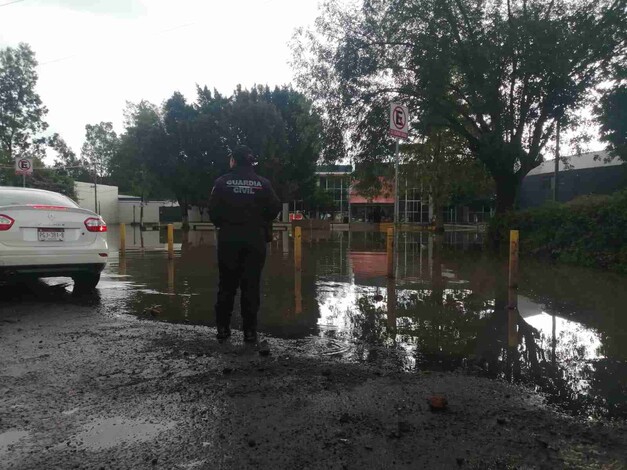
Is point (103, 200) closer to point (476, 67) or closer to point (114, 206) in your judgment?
point (114, 206)

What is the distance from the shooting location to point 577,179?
127 ft

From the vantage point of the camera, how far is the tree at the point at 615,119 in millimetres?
18750

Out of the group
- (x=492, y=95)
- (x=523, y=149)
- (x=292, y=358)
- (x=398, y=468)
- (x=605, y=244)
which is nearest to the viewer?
(x=398, y=468)

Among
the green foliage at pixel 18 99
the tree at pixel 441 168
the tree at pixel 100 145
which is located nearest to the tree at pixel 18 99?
the green foliage at pixel 18 99

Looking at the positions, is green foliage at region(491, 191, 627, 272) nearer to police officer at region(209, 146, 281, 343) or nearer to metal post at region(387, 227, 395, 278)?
metal post at region(387, 227, 395, 278)

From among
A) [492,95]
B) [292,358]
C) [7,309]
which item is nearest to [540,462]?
[292,358]

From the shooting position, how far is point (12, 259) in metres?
6.40

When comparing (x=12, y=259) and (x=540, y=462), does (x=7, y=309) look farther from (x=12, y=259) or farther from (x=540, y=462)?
(x=540, y=462)

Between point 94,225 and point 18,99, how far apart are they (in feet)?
182

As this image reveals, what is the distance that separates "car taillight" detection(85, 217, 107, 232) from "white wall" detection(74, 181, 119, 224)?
5283 cm

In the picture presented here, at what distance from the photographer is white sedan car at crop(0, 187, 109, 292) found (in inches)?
253

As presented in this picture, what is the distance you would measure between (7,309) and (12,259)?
0.64m

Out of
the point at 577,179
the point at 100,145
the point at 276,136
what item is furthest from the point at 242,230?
the point at 100,145

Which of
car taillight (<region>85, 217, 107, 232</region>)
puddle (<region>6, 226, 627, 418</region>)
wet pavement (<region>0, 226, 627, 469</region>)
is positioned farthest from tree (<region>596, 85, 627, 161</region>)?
car taillight (<region>85, 217, 107, 232</region>)
